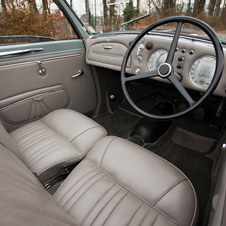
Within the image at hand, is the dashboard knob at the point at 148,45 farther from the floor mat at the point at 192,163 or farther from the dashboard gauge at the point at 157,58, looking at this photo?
the floor mat at the point at 192,163

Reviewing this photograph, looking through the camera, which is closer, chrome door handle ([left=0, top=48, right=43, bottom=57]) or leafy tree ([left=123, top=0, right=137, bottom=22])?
chrome door handle ([left=0, top=48, right=43, bottom=57])

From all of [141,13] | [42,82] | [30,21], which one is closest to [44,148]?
[42,82]

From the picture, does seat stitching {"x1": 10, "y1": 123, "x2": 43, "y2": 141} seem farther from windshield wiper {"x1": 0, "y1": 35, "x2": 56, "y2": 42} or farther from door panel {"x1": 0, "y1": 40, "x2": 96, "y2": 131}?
windshield wiper {"x1": 0, "y1": 35, "x2": 56, "y2": 42}

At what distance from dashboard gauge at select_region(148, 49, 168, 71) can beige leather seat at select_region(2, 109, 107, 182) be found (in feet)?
2.26

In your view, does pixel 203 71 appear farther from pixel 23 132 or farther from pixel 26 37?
pixel 26 37

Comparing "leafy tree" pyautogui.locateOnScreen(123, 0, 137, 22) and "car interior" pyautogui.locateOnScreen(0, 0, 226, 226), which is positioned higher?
"leafy tree" pyautogui.locateOnScreen(123, 0, 137, 22)

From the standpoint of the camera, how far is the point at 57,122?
137cm

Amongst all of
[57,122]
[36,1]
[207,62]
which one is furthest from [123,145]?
[36,1]

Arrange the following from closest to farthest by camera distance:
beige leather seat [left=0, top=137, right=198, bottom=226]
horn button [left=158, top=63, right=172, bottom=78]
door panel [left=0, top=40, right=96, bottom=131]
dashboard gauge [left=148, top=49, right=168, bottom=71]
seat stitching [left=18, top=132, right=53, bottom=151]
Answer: beige leather seat [left=0, top=137, right=198, bottom=226] → horn button [left=158, top=63, right=172, bottom=78] → seat stitching [left=18, top=132, right=53, bottom=151] → dashboard gauge [left=148, top=49, right=168, bottom=71] → door panel [left=0, top=40, right=96, bottom=131]

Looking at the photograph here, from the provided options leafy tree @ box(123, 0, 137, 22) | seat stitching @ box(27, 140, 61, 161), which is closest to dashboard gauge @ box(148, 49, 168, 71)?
leafy tree @ box(123, 0, 137, 22)

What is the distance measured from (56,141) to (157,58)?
1013 mm

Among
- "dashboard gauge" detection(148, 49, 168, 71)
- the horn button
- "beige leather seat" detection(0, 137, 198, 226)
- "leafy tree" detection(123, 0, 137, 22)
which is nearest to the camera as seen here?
"beige leather seat" detection(0, 137, 198, 226)

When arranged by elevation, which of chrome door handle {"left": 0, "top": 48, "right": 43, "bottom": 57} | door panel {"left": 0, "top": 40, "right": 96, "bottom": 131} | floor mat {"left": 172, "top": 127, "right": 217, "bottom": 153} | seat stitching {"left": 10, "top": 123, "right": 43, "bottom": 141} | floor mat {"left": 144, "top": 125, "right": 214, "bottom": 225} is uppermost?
chrome door handle {"left": 0, "top": 48, "right": 43, "bottom": 57}

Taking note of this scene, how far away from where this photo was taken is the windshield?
3.97 feet
